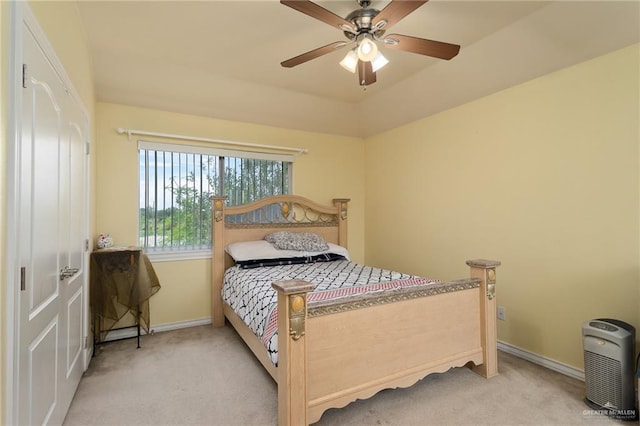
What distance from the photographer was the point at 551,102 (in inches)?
102

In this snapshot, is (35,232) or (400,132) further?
(400,132)

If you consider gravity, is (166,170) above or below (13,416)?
above

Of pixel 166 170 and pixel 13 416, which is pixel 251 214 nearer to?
pixel 166 170

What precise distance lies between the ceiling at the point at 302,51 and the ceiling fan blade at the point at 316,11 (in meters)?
0.41

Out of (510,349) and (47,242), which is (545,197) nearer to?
(510,349)

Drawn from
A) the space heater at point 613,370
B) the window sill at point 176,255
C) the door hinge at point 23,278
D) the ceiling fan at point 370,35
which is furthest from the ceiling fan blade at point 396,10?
the window sill at point 176,255

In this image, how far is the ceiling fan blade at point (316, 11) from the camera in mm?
1612

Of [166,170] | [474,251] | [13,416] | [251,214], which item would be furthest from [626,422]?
[166,170]

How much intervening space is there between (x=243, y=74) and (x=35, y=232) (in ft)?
7.76

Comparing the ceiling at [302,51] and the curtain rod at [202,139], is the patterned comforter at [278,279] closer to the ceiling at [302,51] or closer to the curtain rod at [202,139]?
the curtain rod at [202,139]

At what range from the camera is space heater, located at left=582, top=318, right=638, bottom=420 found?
6.41 feet

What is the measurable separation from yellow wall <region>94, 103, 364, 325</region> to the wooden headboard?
0.56 ft

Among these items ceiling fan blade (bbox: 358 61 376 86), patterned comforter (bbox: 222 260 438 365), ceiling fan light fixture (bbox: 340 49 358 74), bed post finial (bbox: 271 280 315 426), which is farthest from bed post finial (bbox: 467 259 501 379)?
ceiling fan light fixture (bbox: 340 49 358 74)

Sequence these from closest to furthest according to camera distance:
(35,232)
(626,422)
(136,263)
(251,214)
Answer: (35,232) < (626,422) < (136,263) < (251,214)
